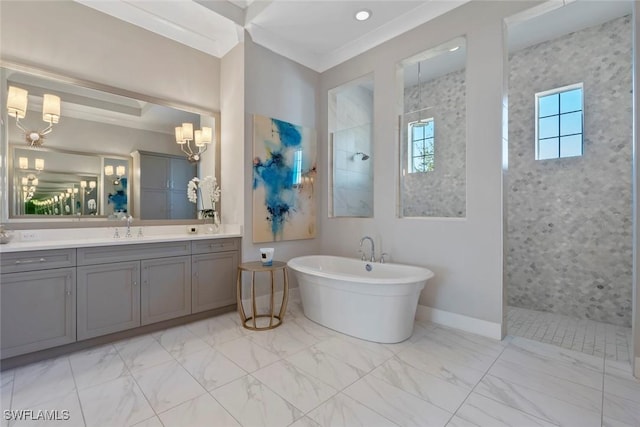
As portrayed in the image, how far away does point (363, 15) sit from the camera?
3039 millimetres

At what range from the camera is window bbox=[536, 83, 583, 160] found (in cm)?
321

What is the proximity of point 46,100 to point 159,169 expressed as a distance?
40.7 inches

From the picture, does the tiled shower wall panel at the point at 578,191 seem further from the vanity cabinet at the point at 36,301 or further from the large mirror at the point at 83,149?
the vanity cabinet at the point at 36,301

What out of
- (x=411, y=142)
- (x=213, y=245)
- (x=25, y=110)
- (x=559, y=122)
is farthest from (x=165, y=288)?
(x=559, y=122)

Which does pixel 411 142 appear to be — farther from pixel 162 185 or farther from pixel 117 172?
pixel 117 172

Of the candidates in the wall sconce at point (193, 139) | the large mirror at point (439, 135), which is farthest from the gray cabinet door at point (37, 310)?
the large mirror at point (439, 135)

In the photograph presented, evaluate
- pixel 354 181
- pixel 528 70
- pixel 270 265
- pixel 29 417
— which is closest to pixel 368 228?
pixel 354 181

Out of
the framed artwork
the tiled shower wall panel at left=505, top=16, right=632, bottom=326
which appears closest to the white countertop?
the framed artwork

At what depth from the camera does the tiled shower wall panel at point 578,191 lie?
9.49ft

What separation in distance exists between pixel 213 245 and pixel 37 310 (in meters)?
1.40

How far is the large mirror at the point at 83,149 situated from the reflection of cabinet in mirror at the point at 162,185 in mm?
11

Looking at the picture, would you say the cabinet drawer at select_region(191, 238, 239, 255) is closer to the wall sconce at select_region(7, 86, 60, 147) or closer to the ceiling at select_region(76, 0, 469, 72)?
the wall sconce at select_region(7, 86, 60, 147)

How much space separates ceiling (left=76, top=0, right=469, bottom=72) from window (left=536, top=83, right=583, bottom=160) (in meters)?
1.72

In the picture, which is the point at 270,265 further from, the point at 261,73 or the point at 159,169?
the point at 261,73
